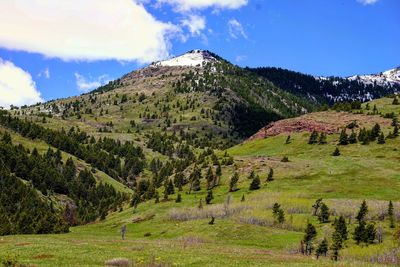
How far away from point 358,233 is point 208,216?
4222 cm

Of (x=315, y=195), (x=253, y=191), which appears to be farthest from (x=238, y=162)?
(x=315, y=195)

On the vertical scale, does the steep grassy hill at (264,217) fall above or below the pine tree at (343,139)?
below

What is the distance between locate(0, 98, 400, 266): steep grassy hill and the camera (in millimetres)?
51938

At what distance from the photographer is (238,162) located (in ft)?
528

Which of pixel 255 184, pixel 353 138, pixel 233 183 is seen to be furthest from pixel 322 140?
pixel 233 183

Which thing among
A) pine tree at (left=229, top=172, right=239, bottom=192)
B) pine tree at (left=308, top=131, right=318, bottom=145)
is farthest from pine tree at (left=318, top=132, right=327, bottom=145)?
pine tree at (left=229, top=172, right=239, bottom=192)

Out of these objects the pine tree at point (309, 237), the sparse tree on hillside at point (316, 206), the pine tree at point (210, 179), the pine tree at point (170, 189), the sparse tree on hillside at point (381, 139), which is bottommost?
the pine tree at point (309, 237)

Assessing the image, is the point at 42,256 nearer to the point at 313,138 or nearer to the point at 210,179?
the point at 210,179

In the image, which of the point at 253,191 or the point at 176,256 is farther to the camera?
the point at 253,191

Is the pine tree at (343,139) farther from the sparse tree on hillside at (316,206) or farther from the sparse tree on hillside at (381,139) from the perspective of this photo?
the sparse tree on hillside at (316,206)

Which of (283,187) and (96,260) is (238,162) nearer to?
(283,187)

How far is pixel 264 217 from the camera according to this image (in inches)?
3895

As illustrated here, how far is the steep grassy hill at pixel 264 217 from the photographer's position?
170 ft

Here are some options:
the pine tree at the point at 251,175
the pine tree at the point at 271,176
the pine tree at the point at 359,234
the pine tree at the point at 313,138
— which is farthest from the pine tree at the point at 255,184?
the pine tree at the point at 359,234
